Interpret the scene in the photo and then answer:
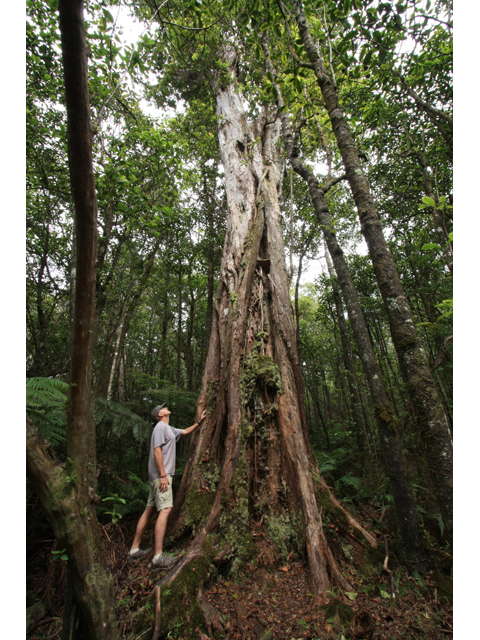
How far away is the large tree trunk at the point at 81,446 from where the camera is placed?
1.48 m

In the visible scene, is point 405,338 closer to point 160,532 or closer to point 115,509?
point 160,532

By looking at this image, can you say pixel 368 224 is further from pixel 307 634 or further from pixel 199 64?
pixel 199 64

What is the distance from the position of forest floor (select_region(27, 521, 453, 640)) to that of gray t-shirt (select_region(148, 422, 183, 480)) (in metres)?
0.89

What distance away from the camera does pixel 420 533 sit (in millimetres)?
2900

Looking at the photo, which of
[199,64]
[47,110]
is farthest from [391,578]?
[199,64]

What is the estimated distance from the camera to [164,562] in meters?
2.92

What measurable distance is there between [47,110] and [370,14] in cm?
604

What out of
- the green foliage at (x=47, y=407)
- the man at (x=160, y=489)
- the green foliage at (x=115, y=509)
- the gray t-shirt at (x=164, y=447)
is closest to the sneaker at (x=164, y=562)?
the man at (x=160, y=489)

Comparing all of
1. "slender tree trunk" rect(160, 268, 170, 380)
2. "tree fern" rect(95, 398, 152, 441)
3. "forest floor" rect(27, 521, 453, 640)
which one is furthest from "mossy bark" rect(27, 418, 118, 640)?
"slender tree trunk" rect(160, 268, 170, 380)

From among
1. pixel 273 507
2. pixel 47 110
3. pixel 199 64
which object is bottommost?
pixel 273 507

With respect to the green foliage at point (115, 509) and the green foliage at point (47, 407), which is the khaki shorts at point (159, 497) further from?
the green foliage at point (47, 407)

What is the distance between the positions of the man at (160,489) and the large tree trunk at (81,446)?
1471mm

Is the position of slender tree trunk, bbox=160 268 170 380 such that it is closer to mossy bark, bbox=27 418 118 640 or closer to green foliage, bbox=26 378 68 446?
green foliage, bbox=26 378 68 446

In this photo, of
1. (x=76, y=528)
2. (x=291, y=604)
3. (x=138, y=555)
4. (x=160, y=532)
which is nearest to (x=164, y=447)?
(x=160, y=532)
